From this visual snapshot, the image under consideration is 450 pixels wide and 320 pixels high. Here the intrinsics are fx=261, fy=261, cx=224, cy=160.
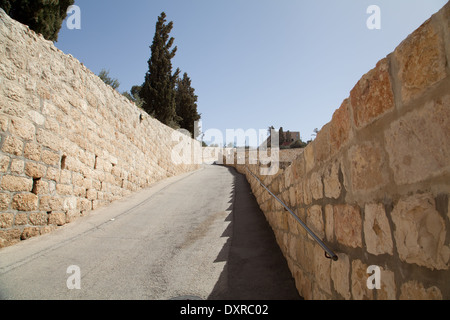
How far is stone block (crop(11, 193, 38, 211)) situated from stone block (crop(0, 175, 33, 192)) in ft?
0.33

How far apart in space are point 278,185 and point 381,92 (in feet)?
10.0

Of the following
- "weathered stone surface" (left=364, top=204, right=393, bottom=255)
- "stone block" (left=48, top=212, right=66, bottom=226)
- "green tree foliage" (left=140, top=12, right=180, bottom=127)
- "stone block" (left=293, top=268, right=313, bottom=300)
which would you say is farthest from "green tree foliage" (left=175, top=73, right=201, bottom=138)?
"weathered stone surface" (left=364, top=204, right=393, bottom=255)

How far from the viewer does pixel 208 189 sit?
384 inches

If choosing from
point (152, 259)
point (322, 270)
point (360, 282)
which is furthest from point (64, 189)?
point (360, 282)

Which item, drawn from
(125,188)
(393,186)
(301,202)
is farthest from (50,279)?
(125,188)

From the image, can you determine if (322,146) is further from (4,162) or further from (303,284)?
(4,162)

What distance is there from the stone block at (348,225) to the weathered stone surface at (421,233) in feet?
1.31

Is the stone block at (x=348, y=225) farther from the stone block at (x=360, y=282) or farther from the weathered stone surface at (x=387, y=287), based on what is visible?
the weathered stone surface at (x=387, y=287)

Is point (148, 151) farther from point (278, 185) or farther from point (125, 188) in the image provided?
point (278, 185)

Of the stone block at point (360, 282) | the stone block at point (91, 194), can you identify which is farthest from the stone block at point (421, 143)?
the stone block at point (91, 194)

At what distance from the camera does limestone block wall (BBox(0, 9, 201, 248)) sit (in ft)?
13.3

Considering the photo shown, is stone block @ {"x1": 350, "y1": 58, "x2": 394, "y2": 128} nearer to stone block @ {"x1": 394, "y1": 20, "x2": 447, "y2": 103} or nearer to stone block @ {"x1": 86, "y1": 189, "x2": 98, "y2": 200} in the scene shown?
stone block @ {"x1": 394, "y1": 20, "x2": 447, "y2": 103}

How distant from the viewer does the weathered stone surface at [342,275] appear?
1.73 m

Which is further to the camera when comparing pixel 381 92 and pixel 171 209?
pixel 171 209
